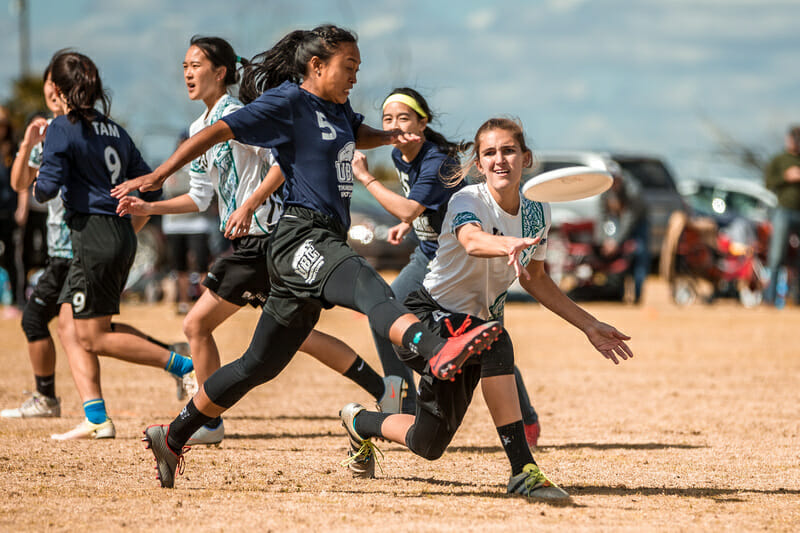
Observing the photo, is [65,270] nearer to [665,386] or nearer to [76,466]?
[76,466]

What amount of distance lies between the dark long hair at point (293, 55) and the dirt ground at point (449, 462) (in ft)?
6.00

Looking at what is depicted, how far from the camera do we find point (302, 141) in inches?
170

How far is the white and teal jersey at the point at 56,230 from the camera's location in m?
6.46

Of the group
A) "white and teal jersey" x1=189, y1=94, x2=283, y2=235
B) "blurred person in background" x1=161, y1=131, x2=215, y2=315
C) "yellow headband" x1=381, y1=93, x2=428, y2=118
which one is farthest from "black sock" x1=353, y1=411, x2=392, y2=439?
"blurred person in background" x1=161, y1=131, x2=215, y2=315

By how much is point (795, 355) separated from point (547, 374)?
9.69 ft

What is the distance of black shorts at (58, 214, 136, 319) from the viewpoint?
5727mm

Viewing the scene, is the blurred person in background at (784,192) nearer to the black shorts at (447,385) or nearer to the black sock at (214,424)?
the black sock at (214,424)

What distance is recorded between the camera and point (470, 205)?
426 cm

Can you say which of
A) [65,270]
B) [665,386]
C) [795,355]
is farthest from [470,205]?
[795,355]

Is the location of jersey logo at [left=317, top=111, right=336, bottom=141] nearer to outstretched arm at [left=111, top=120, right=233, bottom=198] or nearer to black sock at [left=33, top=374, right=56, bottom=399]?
outstretched arm at [left=111, top=120, right=233, bottom=198]

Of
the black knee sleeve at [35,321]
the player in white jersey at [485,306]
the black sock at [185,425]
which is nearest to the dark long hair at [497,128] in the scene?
the player in white jersey at [485,306]

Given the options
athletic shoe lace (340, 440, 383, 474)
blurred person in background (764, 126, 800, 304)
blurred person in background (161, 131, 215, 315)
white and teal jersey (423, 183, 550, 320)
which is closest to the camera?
white and teal jersey (423, 183, 550, 320)

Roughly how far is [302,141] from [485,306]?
3.41 feet

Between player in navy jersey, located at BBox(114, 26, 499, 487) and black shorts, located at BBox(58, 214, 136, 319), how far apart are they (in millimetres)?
1522
